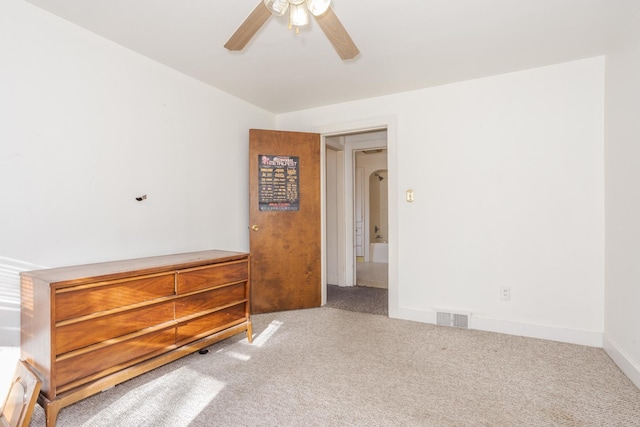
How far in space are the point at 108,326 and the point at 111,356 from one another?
177 millimetres

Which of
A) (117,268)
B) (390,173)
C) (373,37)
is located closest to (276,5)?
(373,37)

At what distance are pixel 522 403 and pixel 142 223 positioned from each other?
2870 mm

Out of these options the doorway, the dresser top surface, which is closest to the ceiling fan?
the dresser top surface

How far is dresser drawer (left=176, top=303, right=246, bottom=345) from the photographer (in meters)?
2.31

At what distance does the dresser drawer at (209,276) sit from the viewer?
2.30 metres

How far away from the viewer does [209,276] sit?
8.13ft

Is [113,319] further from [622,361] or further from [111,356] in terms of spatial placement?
[622,361]

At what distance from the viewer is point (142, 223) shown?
2.65 meters

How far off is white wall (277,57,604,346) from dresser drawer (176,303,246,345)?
169 centimetres

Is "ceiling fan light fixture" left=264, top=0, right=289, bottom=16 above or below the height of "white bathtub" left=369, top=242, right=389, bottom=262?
above

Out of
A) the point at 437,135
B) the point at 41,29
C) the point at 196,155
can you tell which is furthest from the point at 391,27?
the point at 41,29

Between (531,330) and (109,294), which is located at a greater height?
(109,294)

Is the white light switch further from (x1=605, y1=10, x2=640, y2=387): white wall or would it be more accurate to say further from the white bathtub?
the white bathtub

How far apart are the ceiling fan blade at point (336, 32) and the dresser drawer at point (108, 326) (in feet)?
6.25
